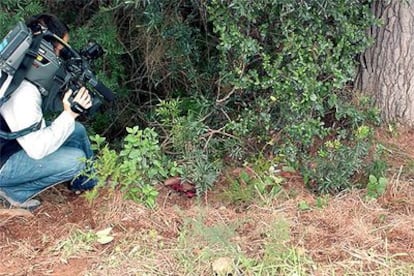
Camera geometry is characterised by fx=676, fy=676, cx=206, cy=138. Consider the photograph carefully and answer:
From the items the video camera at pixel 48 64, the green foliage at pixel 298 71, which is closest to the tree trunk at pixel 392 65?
the green foliage at pixel 298 71

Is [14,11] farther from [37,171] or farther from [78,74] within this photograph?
[37,171]

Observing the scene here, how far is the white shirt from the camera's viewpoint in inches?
146

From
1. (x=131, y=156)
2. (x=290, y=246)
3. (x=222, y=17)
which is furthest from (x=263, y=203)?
(x=222, y=17)

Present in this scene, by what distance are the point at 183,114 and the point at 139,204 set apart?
3.43ft

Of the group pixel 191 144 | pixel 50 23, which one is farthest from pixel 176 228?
pixel 50 23

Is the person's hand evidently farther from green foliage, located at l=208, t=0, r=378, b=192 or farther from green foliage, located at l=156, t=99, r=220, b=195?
green foliage, located at l=208, t=0, r=378, b=192

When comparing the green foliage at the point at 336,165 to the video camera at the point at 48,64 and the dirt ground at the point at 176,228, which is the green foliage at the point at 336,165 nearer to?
the dirt ground at the point at 176,228

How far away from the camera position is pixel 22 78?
369 cm

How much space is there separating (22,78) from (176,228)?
1.18 metres

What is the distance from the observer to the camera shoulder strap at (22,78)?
144 inches

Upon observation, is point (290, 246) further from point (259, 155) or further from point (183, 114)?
point (183, 114)

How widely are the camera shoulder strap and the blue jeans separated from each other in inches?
11.1

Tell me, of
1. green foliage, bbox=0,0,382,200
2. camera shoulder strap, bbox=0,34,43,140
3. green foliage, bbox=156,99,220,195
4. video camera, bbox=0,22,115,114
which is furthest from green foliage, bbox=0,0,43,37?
green foliage, bbox=156,99,220,195

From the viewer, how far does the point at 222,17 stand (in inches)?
156
